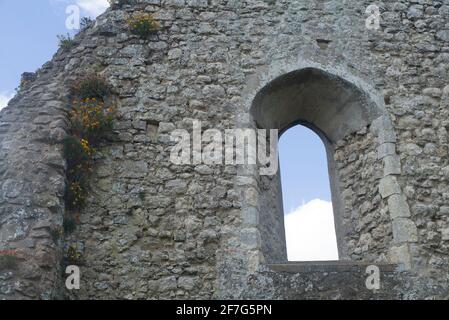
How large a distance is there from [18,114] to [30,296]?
7.91 feet

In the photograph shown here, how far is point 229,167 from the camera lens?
628cm

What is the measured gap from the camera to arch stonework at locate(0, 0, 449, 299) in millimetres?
5586

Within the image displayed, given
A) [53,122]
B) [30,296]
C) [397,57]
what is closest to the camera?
[30,296]

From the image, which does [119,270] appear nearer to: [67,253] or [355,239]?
[67,253]

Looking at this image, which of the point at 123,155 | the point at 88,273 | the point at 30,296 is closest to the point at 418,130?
the point at 123,155

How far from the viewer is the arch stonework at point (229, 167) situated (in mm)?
5586

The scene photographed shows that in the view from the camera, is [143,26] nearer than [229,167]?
No

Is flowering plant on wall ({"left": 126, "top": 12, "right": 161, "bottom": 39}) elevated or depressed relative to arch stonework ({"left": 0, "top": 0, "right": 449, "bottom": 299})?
elevated

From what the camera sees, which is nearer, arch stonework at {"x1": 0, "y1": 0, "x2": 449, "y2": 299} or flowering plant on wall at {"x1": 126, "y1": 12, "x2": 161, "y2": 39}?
arch stonework at {"x1": 0, "y1": 0, "x2": 449, "y2": 299}

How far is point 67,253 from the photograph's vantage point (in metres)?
5.60

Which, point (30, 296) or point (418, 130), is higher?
point (418, 130)

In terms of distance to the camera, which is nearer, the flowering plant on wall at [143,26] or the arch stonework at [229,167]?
the arch stonework at [229,167]

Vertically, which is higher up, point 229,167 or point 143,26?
point 143,26

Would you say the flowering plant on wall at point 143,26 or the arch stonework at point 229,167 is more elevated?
the flowering plant on wall at point 143,26
